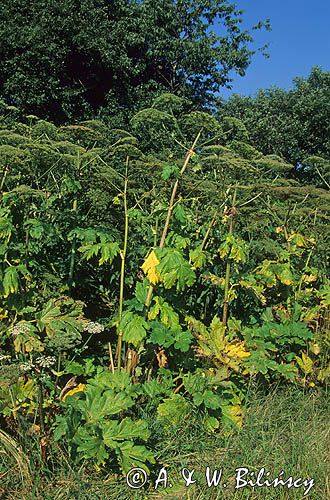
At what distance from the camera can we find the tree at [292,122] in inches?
909

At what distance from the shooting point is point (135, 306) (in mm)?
3889

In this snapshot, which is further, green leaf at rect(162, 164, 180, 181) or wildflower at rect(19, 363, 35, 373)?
green leaf at rect(162, 164, 180, 181)

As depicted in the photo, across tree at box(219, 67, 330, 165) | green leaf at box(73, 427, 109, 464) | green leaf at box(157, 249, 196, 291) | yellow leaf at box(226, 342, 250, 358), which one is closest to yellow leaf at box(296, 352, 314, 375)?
yellow leaf at box(226, 342, 250, 358)


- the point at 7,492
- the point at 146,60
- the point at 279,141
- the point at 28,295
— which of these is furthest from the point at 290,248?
the point at 279,141

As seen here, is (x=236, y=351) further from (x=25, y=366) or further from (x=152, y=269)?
(x=25, y=366)

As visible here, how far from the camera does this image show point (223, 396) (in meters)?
3.95

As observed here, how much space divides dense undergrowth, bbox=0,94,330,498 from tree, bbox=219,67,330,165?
18223mm

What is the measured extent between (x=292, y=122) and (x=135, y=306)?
20859mm

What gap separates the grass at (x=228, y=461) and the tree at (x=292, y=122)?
752 inches

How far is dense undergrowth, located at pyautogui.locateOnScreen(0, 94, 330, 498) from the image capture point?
3316mm

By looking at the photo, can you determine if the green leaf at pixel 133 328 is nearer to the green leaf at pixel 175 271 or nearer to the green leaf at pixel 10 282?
the green leaf at pixel 175 271

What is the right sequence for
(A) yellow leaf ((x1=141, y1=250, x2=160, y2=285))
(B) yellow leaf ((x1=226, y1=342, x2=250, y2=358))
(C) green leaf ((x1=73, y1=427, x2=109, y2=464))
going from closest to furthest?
(C) green leaf ((x1=73, y1=427, x2=109, y2=464))
(A) yellow leaf ((x1=141, y1=250, x2=160, y2=285))
(B) yellow leaf ((x1=226, y1=342, x2=250, y2=358))

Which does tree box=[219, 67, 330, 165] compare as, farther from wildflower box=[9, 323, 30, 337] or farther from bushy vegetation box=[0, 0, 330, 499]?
wildflower box=[9, 323, 30, 337]

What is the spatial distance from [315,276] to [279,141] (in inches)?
759
